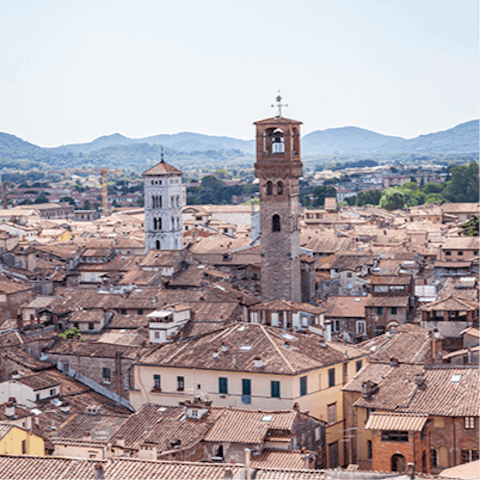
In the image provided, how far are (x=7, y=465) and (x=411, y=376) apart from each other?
12.9 meters

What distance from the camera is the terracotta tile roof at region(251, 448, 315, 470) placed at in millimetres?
25750

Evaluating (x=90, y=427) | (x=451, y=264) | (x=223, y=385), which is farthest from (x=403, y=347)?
(x=451, y=264)

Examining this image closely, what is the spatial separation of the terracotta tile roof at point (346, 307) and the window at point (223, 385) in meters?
15.8

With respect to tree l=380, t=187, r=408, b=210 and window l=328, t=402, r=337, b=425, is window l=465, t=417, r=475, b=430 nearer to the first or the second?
window l=328, t=402, r=337, b=425

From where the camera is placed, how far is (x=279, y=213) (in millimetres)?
53469

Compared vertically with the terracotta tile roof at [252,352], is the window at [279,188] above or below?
above

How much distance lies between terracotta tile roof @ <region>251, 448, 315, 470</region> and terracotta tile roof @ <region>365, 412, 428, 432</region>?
1784 millimetres

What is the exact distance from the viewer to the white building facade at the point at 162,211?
78500 millimetres

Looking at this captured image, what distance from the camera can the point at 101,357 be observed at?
40.2 m

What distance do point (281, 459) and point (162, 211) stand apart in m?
53.4

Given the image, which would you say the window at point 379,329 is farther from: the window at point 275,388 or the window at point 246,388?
the window at point 275,388

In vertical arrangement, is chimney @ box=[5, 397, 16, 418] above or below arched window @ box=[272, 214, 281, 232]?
below

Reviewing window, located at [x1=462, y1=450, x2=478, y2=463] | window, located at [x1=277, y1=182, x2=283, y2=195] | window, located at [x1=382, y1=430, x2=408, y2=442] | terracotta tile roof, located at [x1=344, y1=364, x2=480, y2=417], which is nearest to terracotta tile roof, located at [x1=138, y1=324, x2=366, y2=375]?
terracotta tile roof, located at [x1=344, y1=364, x2=480, y2=417]

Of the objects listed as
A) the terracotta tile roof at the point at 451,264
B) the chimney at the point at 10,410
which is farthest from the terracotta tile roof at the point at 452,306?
the chimney at the point at 10,410
